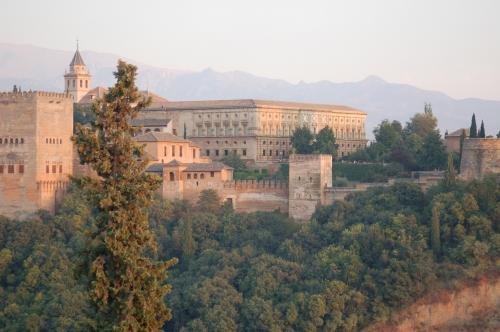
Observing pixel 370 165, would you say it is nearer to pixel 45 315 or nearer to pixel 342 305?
pixel 342 305

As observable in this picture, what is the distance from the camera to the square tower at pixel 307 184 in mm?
54219

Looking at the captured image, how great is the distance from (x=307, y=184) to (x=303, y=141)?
499 inches

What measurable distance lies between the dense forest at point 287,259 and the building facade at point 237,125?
1536 cm

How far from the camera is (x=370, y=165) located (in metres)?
60.2

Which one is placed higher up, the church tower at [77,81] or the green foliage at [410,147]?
the church tower at [77,81]

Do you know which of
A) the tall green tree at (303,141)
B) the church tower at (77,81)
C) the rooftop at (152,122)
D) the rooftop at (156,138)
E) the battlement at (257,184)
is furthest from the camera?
the church tower at (77,81)

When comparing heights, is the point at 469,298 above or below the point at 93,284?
below

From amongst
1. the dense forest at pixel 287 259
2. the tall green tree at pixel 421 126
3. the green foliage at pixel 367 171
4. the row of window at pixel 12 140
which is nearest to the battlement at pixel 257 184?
the dense forest at pixel 287 259

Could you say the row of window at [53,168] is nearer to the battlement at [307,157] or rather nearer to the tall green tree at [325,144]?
the battlement at [307,157]

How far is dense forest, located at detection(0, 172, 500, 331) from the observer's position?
46344 mm

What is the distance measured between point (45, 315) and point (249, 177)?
17405 mm

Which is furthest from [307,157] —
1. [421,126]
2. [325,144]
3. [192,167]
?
[421,126]

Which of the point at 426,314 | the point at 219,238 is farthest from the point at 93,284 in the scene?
the point at 219,238

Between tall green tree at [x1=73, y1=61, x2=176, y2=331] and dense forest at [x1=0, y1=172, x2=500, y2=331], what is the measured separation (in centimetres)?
2178
